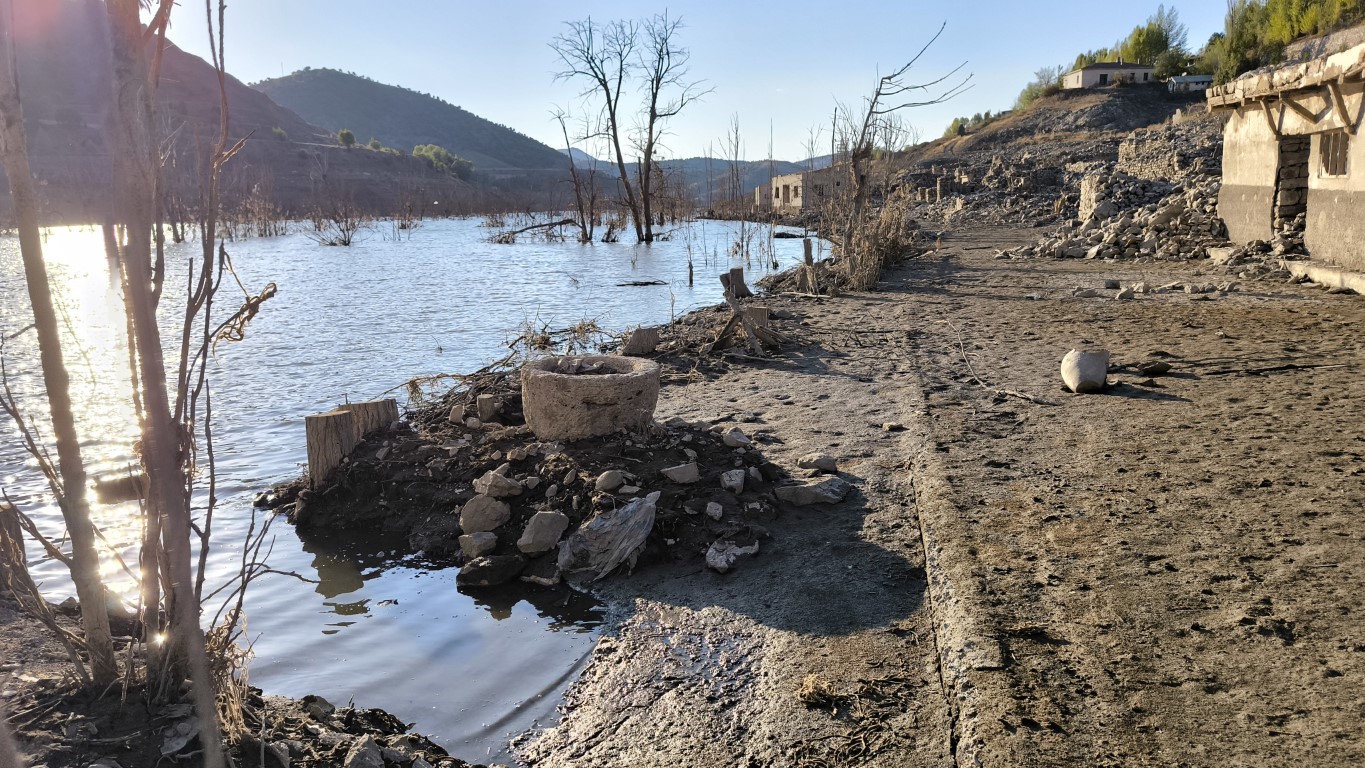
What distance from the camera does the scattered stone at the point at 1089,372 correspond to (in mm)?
5832

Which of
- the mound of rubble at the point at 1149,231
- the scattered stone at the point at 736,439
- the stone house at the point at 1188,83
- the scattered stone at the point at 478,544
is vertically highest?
the stone house at the point at 1188,83

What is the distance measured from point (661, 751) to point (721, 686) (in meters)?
0.38

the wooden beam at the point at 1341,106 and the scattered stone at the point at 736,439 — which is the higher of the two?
the wooden beam at the point at 1341,106

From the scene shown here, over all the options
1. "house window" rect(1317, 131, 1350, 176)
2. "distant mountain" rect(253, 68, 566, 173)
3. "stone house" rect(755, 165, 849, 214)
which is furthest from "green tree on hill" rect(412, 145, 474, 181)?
"house window" rect(1317, 131, 1350, 176)

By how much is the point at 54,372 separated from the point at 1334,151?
39.0 ft

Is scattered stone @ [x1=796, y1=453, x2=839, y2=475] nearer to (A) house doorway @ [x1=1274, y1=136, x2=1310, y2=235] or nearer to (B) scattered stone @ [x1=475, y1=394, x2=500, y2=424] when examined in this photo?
(B) scattered stone @ [x1=475, y1=394, x2=500, y2=424]

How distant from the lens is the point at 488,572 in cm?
408

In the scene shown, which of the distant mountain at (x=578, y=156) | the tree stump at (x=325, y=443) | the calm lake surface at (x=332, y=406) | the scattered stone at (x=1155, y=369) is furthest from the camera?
the distant mountain at (x=578, y=156)

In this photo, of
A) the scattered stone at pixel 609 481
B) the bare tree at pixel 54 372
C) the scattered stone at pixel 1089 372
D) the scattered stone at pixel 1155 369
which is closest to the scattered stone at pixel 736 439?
the scattered stone at pixel 609 481

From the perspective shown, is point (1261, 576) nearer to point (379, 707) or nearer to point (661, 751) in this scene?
point (661, 751)

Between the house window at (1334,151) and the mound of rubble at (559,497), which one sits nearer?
the mound of rubble at (559,497)

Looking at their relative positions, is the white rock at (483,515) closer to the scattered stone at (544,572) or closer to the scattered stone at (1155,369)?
the scattered stone at (544,572)

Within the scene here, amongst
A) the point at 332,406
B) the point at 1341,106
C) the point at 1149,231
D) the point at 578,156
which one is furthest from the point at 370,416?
the point at 578,156

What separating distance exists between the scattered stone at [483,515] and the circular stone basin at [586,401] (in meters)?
0.66
